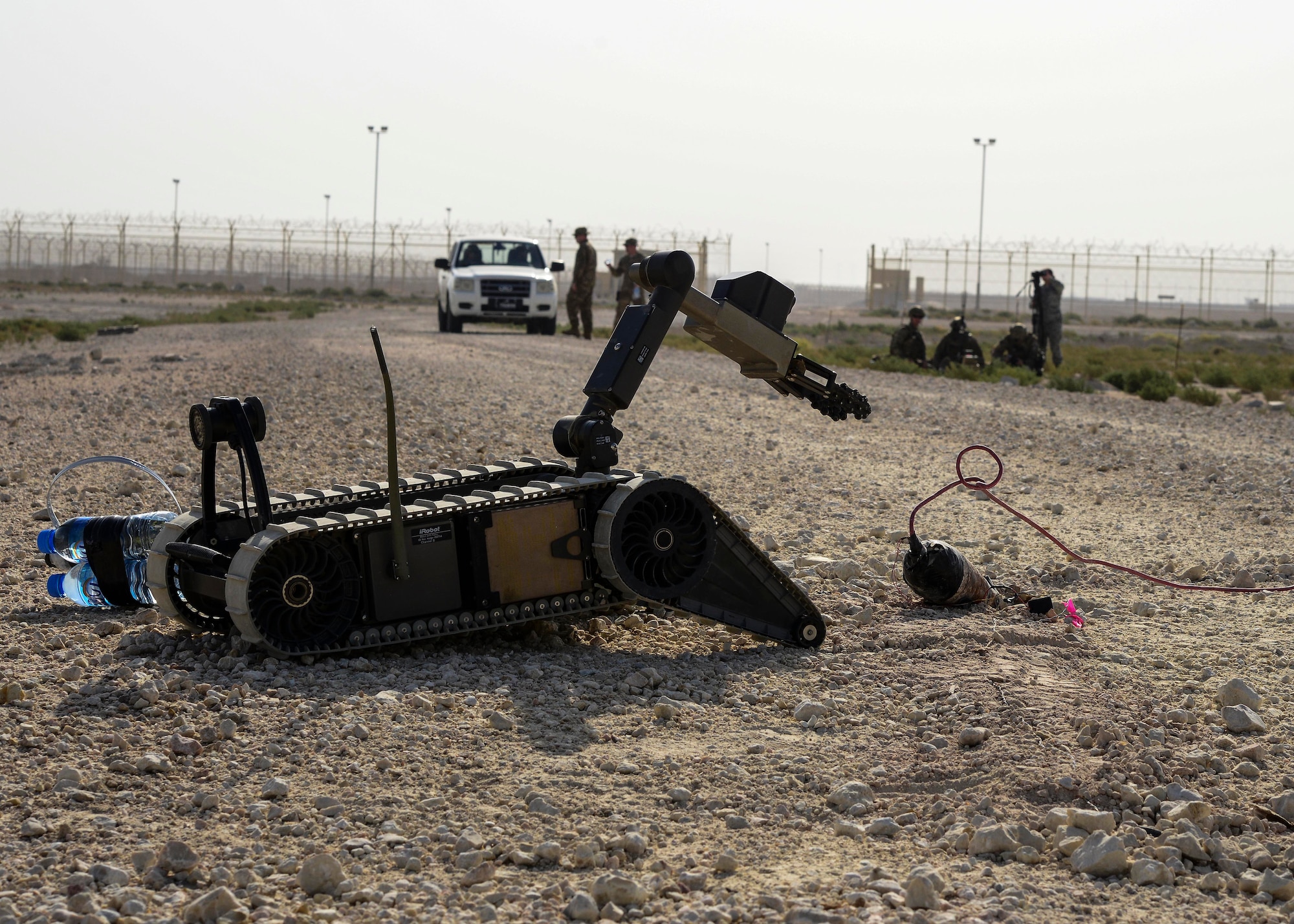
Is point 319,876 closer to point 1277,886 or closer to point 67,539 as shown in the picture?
point 1277,886

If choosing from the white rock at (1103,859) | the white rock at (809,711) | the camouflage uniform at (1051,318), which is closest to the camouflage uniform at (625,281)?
the camouflage uniform at (1051,318)

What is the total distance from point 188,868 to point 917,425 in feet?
38.6

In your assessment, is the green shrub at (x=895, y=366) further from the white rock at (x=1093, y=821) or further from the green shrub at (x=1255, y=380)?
the white rock at (x=1093, y=821)

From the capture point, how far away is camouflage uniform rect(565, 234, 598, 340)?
24.8 meters

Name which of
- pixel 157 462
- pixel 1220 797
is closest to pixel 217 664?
pixel 1220 797

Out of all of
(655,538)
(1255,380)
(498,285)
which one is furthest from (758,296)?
(498,285)

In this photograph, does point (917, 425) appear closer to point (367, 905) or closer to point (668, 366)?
point (668, 366)

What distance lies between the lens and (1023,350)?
890 inches

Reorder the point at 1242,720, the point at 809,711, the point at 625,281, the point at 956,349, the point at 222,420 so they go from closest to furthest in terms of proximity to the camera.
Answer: the point at 1242,720 < the point at 809,711 < the point at 222,420 < the point at 956,349 < the point at 625,281

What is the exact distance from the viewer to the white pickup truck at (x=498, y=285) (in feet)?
82.4

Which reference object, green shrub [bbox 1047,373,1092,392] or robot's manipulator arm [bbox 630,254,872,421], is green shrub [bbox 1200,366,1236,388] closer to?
green shrub [bbox 1047,373,1092,392]

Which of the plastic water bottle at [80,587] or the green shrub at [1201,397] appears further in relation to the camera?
the green shrub at [1201,397]

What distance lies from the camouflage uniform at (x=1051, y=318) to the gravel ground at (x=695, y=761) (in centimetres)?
1466

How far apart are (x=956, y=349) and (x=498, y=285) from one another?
887 centimetres
